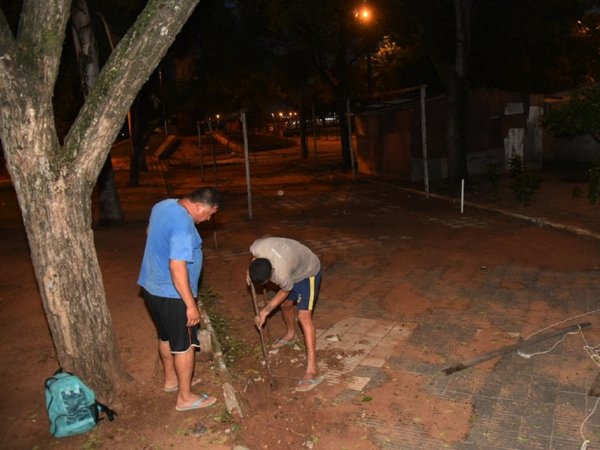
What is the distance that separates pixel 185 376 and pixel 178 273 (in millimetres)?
1037

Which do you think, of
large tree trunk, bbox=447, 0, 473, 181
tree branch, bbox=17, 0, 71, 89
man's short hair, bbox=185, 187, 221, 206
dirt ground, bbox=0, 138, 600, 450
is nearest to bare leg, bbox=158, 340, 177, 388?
dirt ground, bbox=0, 138, 600, 450

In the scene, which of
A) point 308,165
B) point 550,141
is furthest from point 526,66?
point 308,165

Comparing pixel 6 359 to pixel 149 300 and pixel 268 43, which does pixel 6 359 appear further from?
pixel 268 43

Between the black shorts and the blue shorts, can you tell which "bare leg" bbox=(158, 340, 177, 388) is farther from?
the blue shorts

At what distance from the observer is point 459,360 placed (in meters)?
5.52

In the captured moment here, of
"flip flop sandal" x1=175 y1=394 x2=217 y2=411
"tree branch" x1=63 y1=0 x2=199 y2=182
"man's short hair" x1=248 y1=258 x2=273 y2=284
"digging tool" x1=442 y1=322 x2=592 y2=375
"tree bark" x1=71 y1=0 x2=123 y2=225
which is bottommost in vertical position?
"digging tool" x1=442 y1=322 x2=592 y2=375

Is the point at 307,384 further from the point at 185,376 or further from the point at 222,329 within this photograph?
the point at 222,329

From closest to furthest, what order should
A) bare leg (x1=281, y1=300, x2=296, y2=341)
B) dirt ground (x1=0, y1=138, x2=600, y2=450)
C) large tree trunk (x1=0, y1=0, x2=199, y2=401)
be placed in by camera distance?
large tree trunk (x1=0, y1=0, x2=199, y2=401)
dirt ground (x1=0, y1=138, x2=600, y2=450)
bare leg (x1=281, y1=300, x2=296, y2=341)

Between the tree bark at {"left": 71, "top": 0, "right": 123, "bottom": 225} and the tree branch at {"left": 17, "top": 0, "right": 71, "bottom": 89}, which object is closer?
the tree branch at {"left": 17, "top": 0, "right": 71, "bottom": 89}

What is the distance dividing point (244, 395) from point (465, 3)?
13856mm

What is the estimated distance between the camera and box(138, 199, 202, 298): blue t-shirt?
4266 mm

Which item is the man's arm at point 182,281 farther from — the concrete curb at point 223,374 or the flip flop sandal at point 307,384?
the flip flop sandal at point 307,384

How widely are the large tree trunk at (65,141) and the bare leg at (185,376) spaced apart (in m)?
0.82

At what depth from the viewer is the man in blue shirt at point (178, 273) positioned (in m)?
4.29
